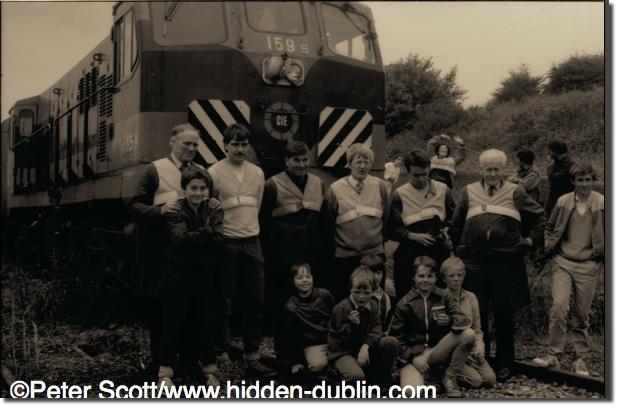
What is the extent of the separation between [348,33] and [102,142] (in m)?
2.53

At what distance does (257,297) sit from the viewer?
4953 mm

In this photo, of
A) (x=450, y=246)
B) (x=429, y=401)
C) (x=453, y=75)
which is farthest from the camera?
(x=453, y=75)

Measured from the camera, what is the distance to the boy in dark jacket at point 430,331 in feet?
15.0

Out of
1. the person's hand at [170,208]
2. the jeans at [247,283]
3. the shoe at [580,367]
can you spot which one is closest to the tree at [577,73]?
the shoe at [580,367]

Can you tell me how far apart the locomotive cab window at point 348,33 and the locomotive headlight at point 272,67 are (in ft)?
2.02

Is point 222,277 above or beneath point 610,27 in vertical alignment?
beneath

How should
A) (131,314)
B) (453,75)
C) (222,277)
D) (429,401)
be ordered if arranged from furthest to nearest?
(131,314) → (453,75) → (222,277) → (429,401)

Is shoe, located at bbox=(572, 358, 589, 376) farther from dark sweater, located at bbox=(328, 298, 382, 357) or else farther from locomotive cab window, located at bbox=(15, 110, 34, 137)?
locomotive cab window, located at bbox=(15, 110, 34, 137)

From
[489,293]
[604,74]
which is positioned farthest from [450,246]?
[604,74]

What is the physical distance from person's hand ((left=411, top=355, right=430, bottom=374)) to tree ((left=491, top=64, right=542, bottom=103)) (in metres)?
2.67

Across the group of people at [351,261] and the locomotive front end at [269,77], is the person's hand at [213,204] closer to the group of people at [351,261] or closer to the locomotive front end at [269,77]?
the group of people at [351,261]

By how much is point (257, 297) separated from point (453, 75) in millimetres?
2566

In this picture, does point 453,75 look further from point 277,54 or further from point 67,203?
point 67,203

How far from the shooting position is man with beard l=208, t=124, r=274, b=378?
484cm
